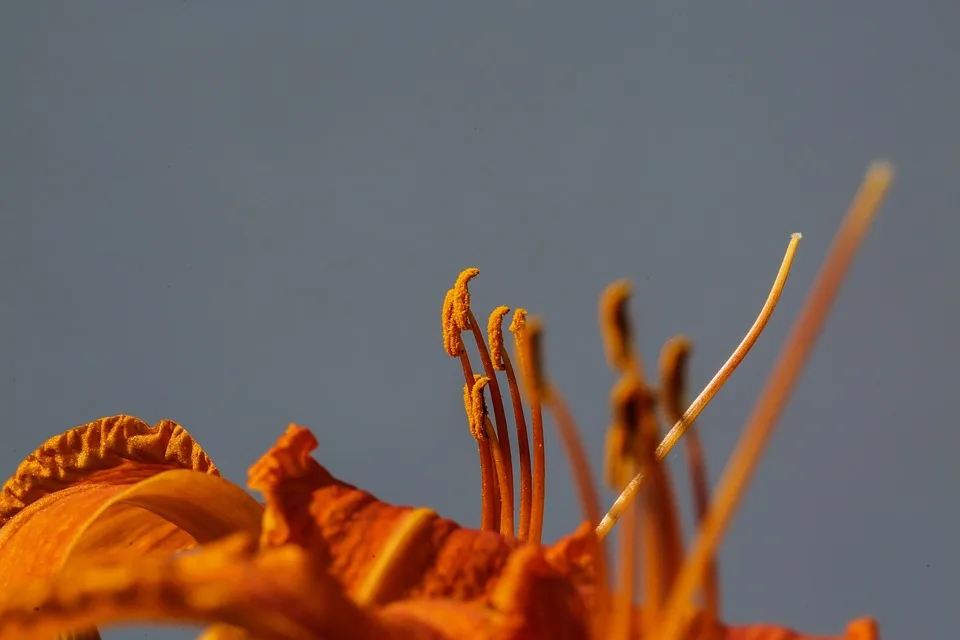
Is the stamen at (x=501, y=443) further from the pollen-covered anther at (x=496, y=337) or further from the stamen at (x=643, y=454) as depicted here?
the stamen at (x=643, y=454)

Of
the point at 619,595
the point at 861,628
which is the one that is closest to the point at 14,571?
the point at 619,595

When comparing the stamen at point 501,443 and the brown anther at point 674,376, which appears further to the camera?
the stamen at point 501,443

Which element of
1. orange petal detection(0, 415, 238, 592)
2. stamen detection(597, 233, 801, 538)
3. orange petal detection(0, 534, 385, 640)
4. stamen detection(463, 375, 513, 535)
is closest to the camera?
orange petal detection(0, 534, 385, 640)

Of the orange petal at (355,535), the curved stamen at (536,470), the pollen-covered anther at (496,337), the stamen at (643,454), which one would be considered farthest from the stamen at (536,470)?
the stamen at (643,454)

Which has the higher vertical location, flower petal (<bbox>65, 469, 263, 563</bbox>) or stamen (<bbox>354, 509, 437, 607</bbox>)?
flower petal (<bbox>65, 469, 263, 563</bbox>)

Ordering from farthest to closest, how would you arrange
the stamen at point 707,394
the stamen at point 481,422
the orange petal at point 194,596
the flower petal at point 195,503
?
the stamen at point 481,422 < the stamen at point 707,394 < the flower petal at point 195,503 < the orange petal at point 194,596

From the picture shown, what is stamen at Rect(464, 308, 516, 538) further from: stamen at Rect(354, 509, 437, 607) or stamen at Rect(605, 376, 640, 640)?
stamen at Rect(605, 376, 640, 640)

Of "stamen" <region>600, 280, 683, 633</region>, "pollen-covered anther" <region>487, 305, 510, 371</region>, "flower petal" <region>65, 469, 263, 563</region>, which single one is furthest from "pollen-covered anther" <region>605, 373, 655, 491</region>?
"pollen-covered anther" <region>487, 305, 510, 371</region>
